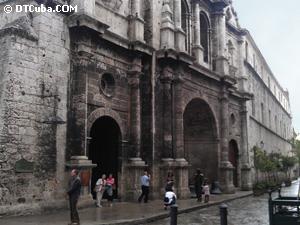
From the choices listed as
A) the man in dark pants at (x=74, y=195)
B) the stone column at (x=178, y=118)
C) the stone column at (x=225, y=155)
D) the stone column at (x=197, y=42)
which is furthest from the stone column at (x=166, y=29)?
the man in dark pants at (x=74, y=195)

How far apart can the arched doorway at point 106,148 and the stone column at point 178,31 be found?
5204 millimetres

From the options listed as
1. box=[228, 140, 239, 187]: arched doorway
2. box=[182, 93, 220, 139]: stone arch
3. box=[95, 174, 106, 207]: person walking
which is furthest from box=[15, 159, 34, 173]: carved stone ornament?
box=[228, 140, 239, 187]: arched doorway

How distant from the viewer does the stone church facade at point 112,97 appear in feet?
38.5

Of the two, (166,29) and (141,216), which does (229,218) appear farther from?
(166,29)

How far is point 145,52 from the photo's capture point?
664 inches

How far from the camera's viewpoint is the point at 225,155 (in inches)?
923

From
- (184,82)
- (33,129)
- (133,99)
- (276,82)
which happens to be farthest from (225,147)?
(276,82)

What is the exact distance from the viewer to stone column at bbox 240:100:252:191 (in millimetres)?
27078

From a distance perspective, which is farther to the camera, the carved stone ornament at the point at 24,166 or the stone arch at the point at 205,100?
the stone arch at the point at 205,100

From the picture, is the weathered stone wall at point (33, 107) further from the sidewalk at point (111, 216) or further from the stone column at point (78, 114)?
the sidewalk at point (111, 216)

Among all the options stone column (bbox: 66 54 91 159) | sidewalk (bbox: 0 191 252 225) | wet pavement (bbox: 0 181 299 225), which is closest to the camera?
sidewalk (bbox: 0 191 252 225)

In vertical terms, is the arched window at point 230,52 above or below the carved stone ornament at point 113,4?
above

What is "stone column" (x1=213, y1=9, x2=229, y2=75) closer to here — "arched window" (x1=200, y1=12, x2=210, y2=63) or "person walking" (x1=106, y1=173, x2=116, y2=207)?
"arched window" (x1=200, y1=12, x2=210, y2=63)

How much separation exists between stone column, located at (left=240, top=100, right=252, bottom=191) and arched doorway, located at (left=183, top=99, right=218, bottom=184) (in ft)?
14.6
